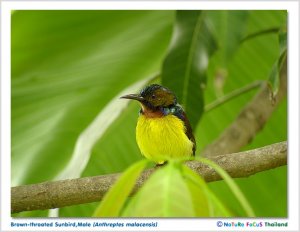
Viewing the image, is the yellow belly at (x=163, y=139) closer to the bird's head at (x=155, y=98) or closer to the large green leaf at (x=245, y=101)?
the bird's head at (x=155, y=98)

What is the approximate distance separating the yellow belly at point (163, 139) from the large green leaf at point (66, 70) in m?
0.19

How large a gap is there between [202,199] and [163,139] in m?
1.32

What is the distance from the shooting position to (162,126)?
1.92 meters

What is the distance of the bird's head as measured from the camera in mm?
1984

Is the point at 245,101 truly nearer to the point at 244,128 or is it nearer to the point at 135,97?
the point at 244,128

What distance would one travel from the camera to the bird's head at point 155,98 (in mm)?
1984

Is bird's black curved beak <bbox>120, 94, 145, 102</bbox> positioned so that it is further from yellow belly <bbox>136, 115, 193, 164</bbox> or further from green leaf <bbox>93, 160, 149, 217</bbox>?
green leaf <bbox>93, 160, 149, 217</bbox>

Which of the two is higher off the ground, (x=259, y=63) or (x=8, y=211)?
(x=259, y=63)

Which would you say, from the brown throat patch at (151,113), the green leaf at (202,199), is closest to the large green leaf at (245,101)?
the brown throat patch at (151,113)

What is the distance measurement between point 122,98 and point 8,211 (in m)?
0.54

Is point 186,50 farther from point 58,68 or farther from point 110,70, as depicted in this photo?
point 58,68

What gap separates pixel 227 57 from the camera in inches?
60.9

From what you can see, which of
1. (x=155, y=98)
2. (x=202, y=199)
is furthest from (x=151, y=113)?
(x=202, y=199)

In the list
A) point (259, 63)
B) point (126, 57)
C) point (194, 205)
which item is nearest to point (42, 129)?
point (126, 57)
